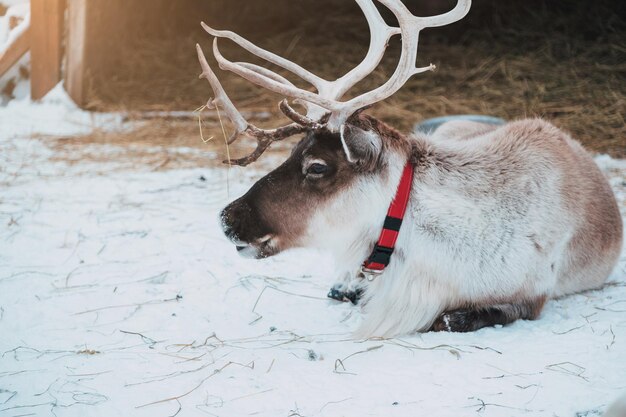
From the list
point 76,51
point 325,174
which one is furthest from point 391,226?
point 76,51

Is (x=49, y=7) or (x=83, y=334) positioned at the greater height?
(x=49, y=7)

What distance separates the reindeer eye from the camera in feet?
10.5

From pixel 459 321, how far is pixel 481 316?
10 centimetres

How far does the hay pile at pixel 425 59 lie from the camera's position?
21.9 feet

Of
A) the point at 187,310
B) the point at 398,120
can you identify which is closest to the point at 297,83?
the point at 398,120

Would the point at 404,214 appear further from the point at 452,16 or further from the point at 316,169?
the point at 452,16

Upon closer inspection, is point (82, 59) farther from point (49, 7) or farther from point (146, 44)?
point (146, 44)

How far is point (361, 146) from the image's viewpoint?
3166 mm

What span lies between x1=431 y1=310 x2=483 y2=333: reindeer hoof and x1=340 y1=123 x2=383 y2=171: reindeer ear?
0.70 m

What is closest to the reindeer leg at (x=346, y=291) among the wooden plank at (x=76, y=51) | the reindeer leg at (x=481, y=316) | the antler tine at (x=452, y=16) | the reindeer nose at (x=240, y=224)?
the reindeer leg at (x=481, y=316)

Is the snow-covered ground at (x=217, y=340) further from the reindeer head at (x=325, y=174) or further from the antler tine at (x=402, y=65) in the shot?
the antler tine at (x=402, y=65)

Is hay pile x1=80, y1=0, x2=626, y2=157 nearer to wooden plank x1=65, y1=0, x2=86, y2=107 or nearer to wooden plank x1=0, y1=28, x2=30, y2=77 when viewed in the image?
wooden plank x1=65, y1=0, x2=86, y2=107

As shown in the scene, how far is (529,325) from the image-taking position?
3275 mm

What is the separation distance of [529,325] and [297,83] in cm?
457
